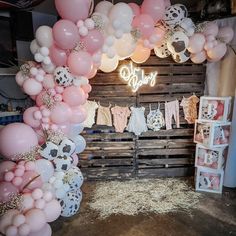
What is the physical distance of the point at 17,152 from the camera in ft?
6.58

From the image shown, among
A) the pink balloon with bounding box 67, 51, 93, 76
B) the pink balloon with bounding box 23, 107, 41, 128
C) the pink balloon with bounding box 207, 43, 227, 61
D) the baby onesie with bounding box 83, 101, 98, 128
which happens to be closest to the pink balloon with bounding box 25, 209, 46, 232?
the pink balloon with bounding box 23, 107, 41, 128

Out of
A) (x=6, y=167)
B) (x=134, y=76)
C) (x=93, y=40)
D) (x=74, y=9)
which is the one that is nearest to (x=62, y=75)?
(x=93, y=40)

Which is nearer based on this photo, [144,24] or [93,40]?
[93,40]

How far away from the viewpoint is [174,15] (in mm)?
2682

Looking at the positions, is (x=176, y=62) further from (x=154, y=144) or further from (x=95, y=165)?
(x=95, y=165)

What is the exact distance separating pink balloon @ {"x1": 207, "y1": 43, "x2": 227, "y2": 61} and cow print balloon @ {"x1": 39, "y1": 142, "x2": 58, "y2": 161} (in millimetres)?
2171

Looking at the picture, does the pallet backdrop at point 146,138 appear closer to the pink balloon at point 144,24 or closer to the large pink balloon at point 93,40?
the pink balloon at point 144,24

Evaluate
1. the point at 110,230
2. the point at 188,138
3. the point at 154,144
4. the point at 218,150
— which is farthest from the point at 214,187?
the point at 110,230

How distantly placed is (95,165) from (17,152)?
161cm

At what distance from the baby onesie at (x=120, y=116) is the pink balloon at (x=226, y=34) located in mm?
1502

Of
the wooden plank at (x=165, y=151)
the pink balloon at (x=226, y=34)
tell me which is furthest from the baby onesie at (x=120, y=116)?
the pink balloon at (x=226, y=34)

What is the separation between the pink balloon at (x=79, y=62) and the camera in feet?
7.00

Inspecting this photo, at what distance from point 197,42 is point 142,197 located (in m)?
2.07

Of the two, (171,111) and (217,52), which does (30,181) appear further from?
(217,52)
